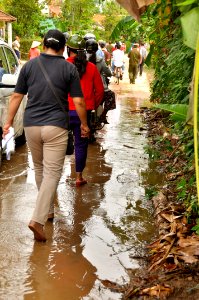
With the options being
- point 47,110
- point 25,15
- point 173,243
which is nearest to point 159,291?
point 173,243

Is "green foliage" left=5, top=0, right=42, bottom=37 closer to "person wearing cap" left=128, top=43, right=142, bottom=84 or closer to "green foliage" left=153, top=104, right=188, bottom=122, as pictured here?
"person wearing cap" left=128, top=43, right=142, bottom=84

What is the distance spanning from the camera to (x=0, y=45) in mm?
8547

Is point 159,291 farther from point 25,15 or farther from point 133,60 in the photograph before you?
point 25,15

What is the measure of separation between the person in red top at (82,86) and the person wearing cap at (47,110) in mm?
1647

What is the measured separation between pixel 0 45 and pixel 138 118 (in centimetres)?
554

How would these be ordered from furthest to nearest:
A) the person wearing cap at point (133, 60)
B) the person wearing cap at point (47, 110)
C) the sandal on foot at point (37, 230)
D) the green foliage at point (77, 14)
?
the green foliage at point (77, 14)
the person wearing cap at point (133, 60)
the person wearing cap at point (47, 110)
the sandal on foot at point (37, 230)

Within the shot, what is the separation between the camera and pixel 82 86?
703 centimetres

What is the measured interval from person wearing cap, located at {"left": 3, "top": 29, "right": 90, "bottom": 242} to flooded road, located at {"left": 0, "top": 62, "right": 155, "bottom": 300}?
0.35 meters

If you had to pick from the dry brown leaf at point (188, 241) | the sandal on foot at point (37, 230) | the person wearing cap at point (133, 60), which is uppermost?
the dry brown leaf at point (188, 241)

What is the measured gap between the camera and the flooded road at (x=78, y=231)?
420 cm

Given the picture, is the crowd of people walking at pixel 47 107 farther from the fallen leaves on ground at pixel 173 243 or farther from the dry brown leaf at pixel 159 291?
the dry brown leaf at pixel 159 291

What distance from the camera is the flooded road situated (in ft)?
13.8

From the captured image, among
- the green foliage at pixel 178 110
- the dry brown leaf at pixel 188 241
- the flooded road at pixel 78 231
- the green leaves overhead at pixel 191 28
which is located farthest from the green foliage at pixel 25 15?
the green leaves overhead at pixel 191 28

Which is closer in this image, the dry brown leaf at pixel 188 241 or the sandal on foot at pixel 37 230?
the dry brown leaf at pixel 188 241
